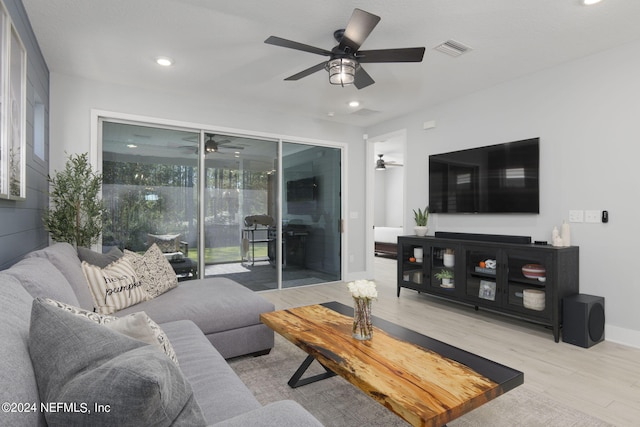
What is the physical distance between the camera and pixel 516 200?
379cm

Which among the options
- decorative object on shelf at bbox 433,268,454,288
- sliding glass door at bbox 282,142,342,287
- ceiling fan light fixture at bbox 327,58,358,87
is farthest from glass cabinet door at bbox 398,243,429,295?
ceiling fan light fixture at bbox 327,58,358,87

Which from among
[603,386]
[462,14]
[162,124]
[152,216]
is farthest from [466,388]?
[162,124]

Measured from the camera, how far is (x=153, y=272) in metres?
2.79

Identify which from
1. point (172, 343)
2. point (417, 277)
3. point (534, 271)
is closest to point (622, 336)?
point (534, 271)

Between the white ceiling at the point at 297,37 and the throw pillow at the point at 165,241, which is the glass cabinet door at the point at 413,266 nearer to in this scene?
the white ceiling at the point at 297,37

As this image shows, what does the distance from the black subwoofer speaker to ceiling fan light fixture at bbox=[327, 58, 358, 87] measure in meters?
2.74

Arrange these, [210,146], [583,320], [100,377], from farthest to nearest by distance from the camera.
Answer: [210,146] < [583,320] < [100,377]

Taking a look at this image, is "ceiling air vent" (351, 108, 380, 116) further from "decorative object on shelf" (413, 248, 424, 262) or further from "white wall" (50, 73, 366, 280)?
"decorative object on shelf" (413, 248, 424, 262)

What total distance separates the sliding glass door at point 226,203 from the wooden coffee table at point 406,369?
8.61 feet

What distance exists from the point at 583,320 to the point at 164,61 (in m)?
4.53

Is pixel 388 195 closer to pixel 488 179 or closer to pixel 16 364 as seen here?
pixel 488 179

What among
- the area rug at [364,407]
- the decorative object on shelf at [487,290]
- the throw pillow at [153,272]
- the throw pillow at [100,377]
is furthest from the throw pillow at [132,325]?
the decorative object on shelf at [487,290]

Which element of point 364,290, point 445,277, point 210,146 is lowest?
point 445,277

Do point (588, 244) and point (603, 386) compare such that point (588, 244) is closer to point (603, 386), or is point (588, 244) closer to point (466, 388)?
point (603, 386)
